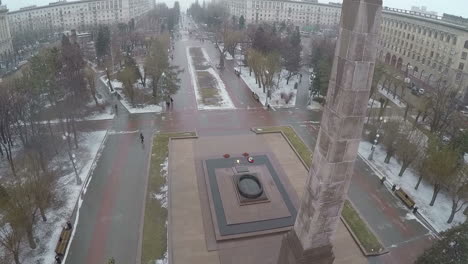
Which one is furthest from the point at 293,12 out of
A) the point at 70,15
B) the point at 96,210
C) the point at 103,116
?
the point at 96,210

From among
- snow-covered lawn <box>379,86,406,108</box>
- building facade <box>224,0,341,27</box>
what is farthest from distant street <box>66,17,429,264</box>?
building facade <box>224,0,341,27</box>

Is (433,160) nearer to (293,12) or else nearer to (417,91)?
(417,91)

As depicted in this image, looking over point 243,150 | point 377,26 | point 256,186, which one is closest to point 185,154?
point 243,150

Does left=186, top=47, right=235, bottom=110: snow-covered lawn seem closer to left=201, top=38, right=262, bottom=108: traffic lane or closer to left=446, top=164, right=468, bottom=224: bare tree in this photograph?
left=201, top=38, right=262, bottom=108: traffic lane

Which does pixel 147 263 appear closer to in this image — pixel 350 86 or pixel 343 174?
pixel 343 174

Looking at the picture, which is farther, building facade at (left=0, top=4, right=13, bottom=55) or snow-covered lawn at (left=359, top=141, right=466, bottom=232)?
building facade at (left=0, top=4, right=13, bottom=55)

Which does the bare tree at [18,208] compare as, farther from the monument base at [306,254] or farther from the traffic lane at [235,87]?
the traffic lane at [235,87]

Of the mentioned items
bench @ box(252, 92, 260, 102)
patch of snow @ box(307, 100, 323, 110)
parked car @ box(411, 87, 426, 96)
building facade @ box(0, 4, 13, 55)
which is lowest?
patch of snow @ box(307, 100, 323, 110)
